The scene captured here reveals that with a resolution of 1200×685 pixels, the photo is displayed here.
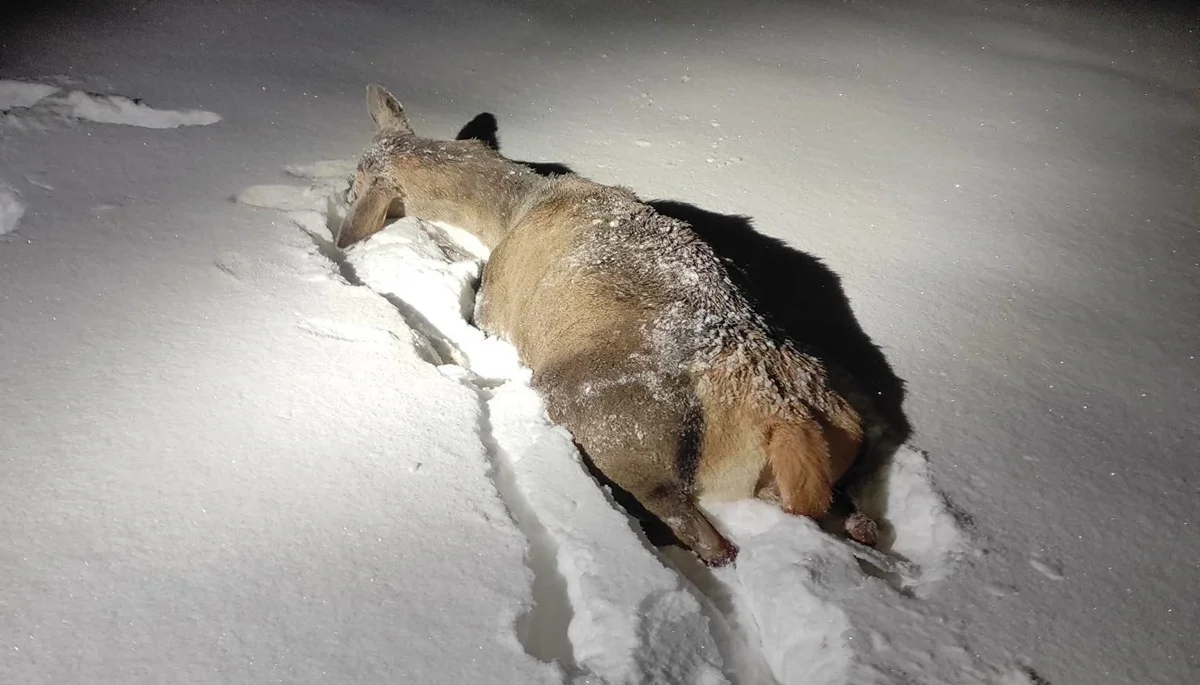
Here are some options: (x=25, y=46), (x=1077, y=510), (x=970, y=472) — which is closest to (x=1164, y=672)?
(x=1077, y=510)

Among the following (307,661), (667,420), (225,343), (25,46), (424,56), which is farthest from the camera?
(424,56)

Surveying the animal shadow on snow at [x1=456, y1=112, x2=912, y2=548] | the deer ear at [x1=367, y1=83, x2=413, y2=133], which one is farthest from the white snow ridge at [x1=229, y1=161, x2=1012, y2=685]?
the deer ear at [x1=367, y1=83, x2=413, y2=133]

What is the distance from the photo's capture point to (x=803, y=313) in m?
3.61

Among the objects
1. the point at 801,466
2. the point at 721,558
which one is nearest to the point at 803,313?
the point at 801,466

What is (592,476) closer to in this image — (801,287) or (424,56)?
(801,287)

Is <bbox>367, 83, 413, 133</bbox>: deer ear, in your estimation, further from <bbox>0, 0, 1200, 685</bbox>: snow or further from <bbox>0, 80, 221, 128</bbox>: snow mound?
<bbox>0, 80, 221, 128</bbox>: snow mound

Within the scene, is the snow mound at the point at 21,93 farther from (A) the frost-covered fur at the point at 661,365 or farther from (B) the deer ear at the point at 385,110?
(A) the frost-covered fur at the point at 661,365

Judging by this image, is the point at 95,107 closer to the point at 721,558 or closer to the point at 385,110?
the point at 385,110

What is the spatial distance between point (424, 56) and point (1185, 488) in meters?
5.03

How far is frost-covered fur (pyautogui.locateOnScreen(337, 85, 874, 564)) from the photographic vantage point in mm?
2400

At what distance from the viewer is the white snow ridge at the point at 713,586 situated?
1989 mm

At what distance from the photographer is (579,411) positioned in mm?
2629

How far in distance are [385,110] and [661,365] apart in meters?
2.68

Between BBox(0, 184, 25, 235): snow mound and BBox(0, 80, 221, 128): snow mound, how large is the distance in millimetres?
935
